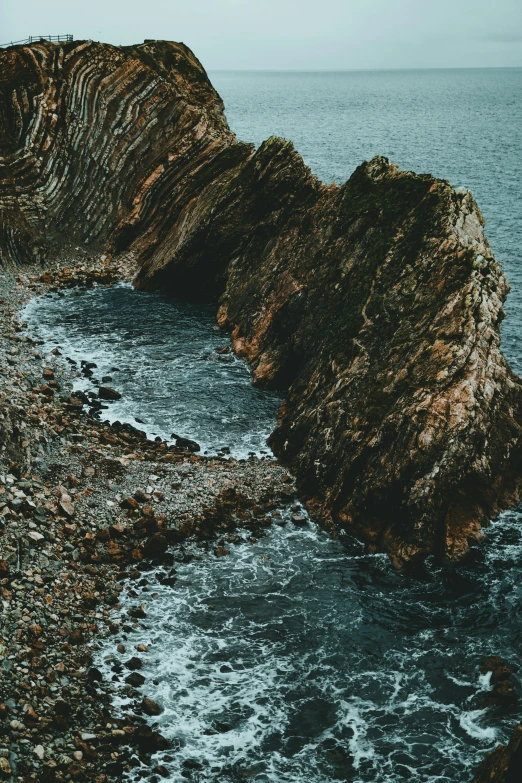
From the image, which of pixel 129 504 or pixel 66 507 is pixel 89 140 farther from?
pixel 66 507

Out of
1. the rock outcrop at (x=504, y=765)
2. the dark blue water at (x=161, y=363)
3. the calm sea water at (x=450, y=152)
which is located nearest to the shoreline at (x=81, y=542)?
the dark blue water at (x=161, y=363)

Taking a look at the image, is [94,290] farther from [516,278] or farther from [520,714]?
[520,714]

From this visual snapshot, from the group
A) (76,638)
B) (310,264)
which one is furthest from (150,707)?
(310,264)

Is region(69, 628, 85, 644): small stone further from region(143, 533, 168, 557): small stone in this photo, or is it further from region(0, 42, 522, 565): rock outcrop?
region(0, 42, 522, 565): rock outcrop

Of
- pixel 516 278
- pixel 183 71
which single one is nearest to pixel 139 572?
pixel 516 278

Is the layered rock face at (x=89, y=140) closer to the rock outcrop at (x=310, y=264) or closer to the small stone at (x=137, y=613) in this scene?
the rock outcrop at (x=310, y=264)

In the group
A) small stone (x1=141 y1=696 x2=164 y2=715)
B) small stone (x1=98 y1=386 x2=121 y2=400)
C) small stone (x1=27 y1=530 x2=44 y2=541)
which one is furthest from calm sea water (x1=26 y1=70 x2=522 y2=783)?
small stone (x1=98 y1=386 x2=121 y2=400)
